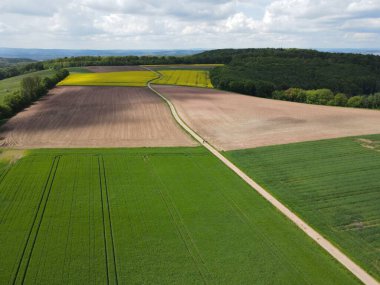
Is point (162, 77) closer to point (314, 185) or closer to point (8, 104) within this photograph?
point (8, 104)

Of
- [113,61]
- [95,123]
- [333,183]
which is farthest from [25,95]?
[113,61]

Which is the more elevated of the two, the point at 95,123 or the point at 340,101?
the point at 95,123

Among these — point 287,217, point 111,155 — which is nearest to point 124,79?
point 111,155

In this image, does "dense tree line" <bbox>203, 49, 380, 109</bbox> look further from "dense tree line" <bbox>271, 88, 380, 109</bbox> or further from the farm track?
the farm track

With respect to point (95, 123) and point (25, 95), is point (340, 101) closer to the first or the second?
point (95, 123)

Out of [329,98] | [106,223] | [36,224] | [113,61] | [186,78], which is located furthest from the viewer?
[113,61]

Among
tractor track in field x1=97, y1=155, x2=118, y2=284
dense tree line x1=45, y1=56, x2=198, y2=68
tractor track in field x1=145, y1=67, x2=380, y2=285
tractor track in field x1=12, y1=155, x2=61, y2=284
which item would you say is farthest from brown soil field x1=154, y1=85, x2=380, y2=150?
dense tree line x1=45, y1=56, x2=198, y2=68
